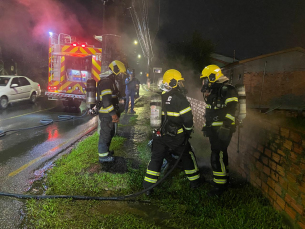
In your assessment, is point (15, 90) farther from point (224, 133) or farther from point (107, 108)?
point (224, 133)

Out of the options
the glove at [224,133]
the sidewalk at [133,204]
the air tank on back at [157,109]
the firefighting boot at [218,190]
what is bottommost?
the sidewalk at [133,204]

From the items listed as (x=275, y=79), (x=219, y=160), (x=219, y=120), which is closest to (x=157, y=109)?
(x=219, y=120)

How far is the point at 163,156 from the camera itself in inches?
139

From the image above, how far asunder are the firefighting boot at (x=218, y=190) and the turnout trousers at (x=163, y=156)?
0.92 ft

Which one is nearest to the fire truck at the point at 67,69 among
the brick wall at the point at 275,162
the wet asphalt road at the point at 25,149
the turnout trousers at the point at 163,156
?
the wet asphalt road at the point at 25,149

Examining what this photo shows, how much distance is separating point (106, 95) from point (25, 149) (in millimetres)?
2683

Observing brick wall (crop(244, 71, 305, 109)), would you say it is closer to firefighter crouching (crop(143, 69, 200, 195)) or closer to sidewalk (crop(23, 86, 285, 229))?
sidewalk (crop(23, 86, 285, 229))

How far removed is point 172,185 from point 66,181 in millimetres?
1698

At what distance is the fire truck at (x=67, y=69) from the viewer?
10.8 metres

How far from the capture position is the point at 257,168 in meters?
3.43

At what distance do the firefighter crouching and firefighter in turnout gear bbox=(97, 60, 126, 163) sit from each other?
1286mm

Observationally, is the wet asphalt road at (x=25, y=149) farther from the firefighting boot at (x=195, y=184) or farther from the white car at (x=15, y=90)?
the firefighting boot at (x=195, y=184)

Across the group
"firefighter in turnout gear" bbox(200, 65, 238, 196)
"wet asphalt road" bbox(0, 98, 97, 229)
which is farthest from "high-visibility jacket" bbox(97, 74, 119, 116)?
"firefighter in turnout gear" bbox(200, 65, 238, 196)

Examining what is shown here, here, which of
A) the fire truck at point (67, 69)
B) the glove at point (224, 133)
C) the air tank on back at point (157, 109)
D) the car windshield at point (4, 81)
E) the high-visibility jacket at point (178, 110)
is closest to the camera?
the glove at point (224, 133)
